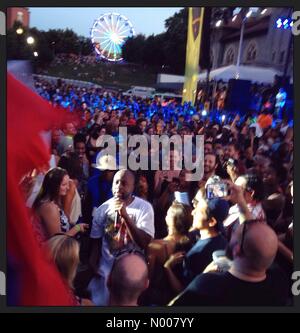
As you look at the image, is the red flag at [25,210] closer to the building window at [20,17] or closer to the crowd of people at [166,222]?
the crowd of people at [166,222]

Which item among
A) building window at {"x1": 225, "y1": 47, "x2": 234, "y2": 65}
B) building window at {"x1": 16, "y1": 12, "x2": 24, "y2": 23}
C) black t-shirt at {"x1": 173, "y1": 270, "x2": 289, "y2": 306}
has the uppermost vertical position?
building window at {"x1": 16, "y1": 12, "x2": 24, "y2": 23}

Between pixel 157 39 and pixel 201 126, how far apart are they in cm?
60

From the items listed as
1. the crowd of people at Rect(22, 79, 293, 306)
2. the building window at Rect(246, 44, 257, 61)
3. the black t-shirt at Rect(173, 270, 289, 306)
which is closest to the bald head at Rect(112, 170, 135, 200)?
the crowd of people at Rect(22, 79, 293, 306)

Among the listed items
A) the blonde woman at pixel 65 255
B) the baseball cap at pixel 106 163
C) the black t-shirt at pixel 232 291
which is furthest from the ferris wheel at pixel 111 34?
the black t-shirt at pixel 232 291

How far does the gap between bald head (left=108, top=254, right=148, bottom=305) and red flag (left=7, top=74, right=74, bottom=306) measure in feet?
0.89

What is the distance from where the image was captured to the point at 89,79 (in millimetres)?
3379

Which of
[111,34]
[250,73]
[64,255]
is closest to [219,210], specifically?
[250,73]

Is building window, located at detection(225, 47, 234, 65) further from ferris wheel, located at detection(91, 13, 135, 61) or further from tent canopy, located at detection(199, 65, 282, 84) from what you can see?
ferris wheel, located at detection(91, 13, 135, 61)

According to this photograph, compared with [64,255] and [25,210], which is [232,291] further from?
[25,210]

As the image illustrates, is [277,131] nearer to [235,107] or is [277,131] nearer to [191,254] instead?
[235,107]

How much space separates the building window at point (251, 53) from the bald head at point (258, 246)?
1000 mm

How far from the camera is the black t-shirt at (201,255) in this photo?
3225 mm

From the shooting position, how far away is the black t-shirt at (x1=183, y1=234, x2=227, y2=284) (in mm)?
3225
